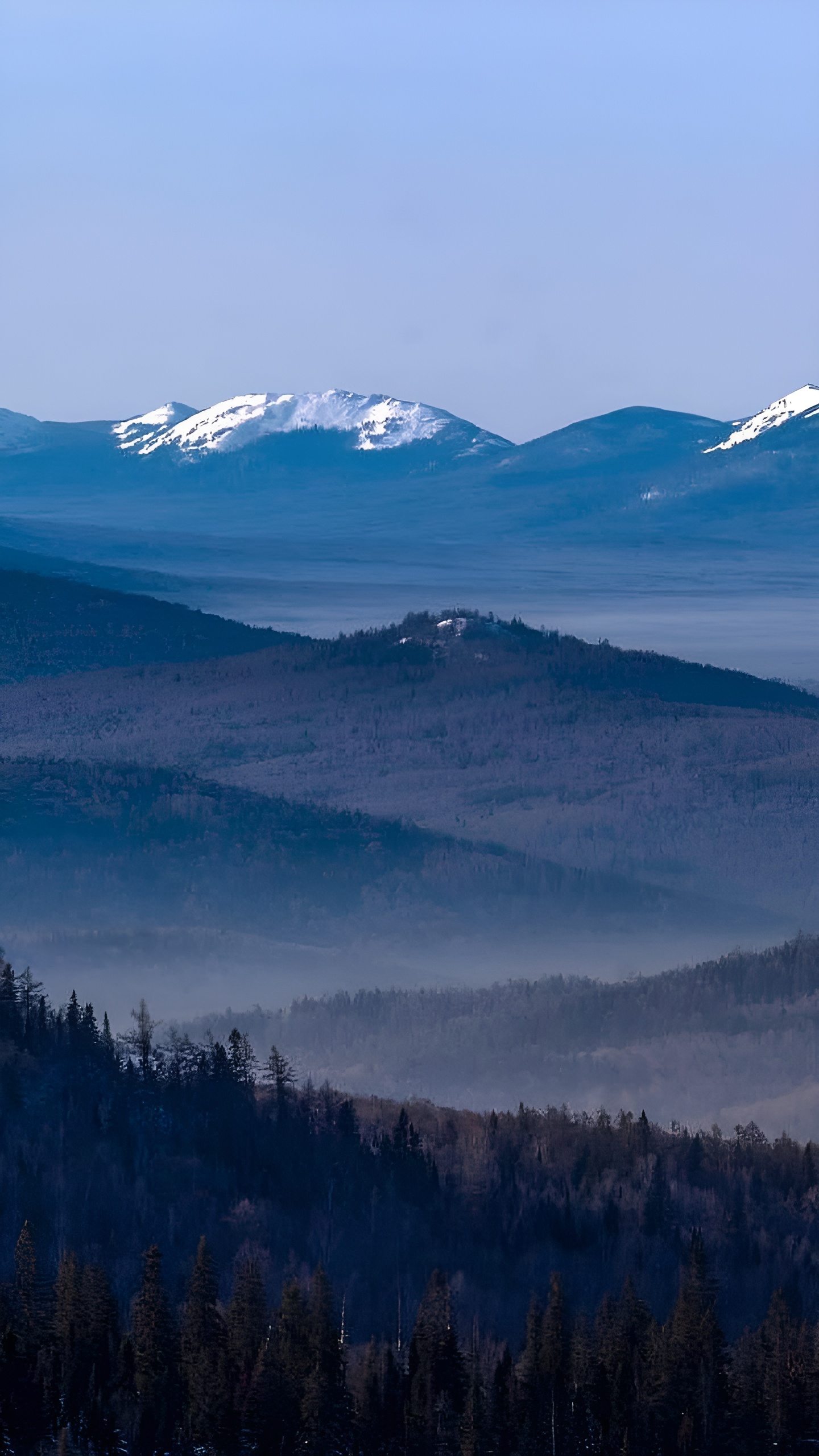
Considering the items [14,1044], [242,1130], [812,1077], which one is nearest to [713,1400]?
[242,1130]

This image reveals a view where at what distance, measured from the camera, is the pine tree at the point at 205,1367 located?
202 feet

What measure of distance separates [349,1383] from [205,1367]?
592 cm

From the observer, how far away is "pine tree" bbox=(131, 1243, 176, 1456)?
61.9 meters

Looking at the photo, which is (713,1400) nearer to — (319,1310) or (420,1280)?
(319,1310)

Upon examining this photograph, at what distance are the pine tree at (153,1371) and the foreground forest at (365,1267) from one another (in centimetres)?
11

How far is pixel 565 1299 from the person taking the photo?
7812cm

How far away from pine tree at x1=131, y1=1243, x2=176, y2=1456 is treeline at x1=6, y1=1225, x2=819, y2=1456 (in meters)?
0.06

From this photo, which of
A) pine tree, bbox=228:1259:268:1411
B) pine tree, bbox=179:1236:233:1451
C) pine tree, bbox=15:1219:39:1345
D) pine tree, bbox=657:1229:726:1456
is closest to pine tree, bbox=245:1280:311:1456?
pine tree, bbox=228:1259:268:1411

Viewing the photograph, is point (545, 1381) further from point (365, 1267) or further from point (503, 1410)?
point (365, 1267)

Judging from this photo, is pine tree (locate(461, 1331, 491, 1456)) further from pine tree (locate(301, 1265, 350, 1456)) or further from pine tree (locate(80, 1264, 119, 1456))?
pine tree (locate(80, 1264, 119, 1456))

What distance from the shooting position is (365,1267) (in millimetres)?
85438

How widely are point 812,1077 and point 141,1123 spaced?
3933 inches

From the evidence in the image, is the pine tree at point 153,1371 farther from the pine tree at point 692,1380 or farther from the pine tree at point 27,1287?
the pine tree at point 692,1380

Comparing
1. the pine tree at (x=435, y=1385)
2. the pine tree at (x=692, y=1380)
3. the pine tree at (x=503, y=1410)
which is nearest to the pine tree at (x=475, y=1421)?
the pine tree at (x=503, y=1410)
